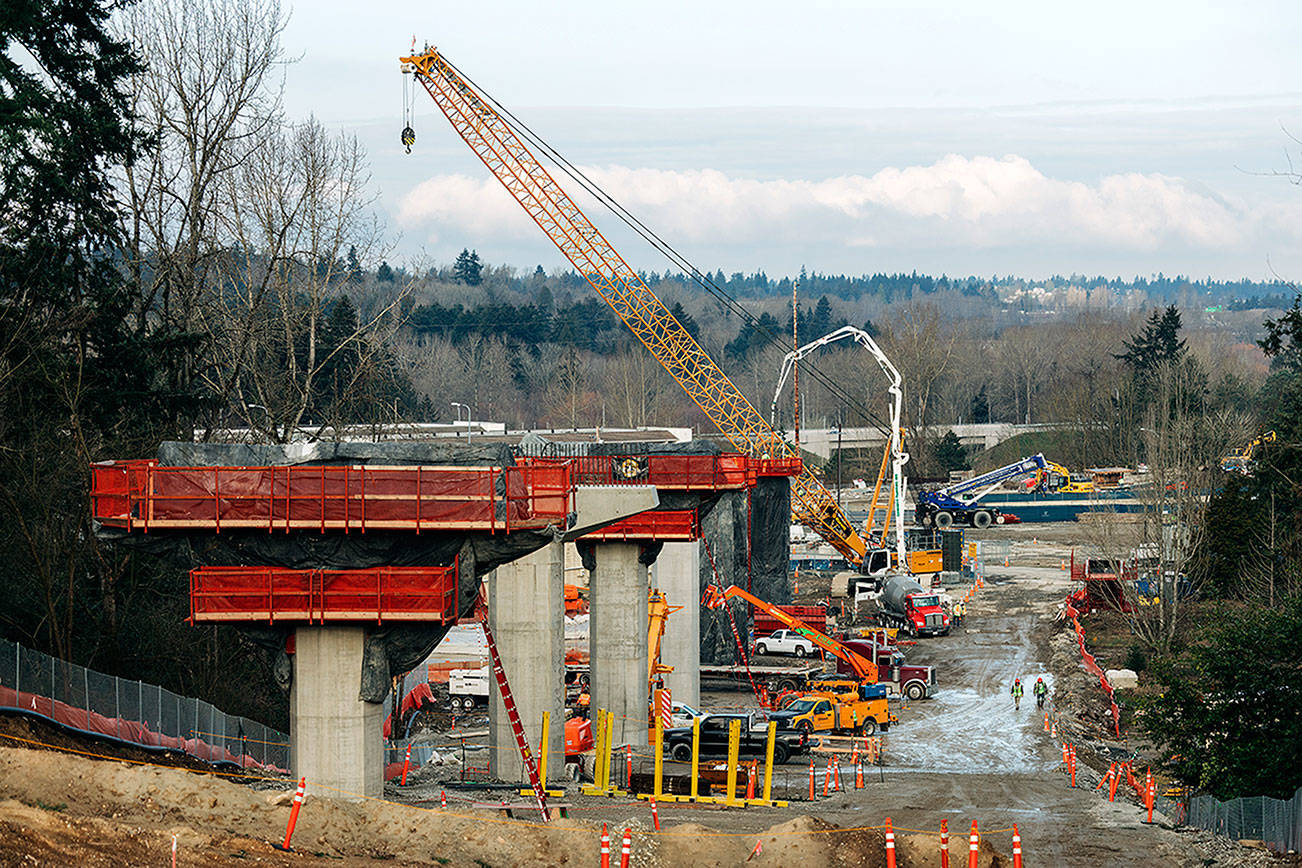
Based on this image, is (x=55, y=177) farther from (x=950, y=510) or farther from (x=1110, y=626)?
(x=950, y=510)

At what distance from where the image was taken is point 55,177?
1624 inches

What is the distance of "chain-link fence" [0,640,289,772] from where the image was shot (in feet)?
99.1

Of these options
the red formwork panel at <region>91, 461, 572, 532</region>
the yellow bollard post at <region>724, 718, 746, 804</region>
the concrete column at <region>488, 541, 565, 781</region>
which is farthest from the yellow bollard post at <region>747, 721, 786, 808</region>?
the red formwork panel at <region>91, 461, 572, 532</region>

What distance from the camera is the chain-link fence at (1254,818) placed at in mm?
25016

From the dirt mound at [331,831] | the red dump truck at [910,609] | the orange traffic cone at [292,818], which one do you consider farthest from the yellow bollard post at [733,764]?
the red dump truck at [910,609]

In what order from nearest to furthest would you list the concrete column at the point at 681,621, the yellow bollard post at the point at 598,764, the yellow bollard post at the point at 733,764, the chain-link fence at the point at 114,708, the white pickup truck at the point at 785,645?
the chain-link fence at the point at 114,708, the yellow bollard post at the point at 733,764, the yellow bollard post at the point at 598,764, the concrete column at the point at 681,621, the white pickup truck at the point at 785,645

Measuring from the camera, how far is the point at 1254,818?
2823cm

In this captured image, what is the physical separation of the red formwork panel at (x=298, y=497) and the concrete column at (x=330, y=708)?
2436 millimetres

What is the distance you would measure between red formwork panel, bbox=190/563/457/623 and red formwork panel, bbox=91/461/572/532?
0.95 m

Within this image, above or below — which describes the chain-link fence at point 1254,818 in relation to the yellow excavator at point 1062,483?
below

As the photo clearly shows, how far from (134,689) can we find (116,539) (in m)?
7.44

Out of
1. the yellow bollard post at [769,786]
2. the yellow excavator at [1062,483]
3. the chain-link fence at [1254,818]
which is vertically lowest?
the yellow bollard post at [769,786]

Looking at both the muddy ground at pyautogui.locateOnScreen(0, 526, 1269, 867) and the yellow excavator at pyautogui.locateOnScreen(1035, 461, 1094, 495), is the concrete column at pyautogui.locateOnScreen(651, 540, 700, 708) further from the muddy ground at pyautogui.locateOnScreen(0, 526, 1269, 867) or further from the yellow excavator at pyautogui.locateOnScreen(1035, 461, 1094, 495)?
the yellow excavator at pyautogui.locateOnScreen(1035, 461, 1094, 495)

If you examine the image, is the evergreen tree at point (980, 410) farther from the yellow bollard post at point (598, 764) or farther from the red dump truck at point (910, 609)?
the yellow bollard post at point (598, 764)
